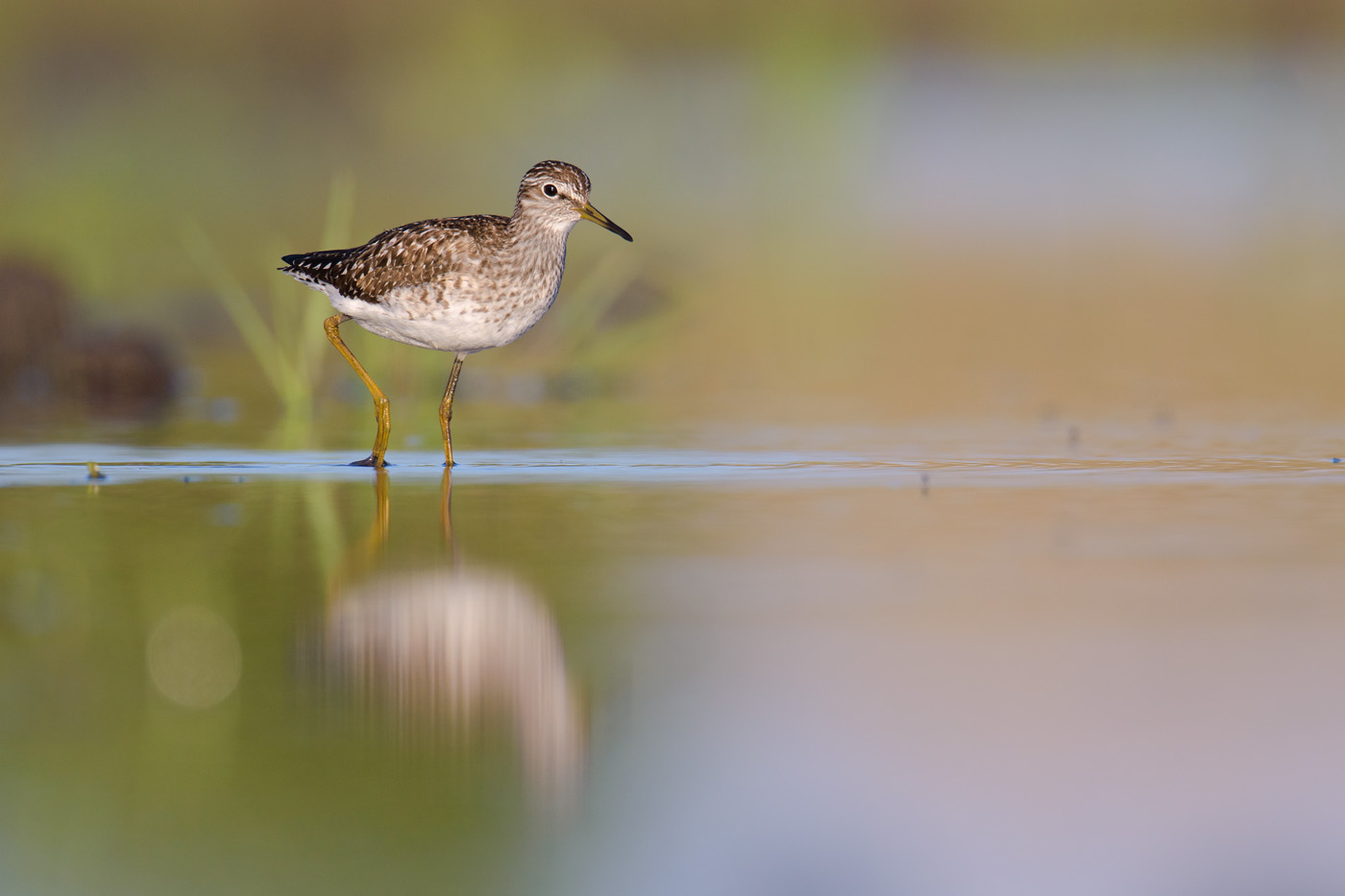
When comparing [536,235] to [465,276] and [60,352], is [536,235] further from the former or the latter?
[60,352]

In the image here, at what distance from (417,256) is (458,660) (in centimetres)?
488

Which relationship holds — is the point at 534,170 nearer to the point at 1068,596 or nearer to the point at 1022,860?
the point at 1068,596

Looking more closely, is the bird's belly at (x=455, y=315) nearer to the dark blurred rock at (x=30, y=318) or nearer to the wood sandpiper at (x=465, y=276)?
the wood sandpiper at (x=465, y=276)

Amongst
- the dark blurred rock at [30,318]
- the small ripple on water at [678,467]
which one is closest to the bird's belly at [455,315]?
the small ripple on water at [678,467]

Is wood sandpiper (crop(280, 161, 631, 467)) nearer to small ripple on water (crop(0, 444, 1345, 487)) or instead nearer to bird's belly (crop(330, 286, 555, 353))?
bird's belly (crop(330, 286, 555, 353))

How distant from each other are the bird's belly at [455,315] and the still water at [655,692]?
5.93 feet

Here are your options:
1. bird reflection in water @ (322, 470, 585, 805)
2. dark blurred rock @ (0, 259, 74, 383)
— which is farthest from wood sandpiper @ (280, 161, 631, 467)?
dark blurred rock @ (0, 259, 74, 383)

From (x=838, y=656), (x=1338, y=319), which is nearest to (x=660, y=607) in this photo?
(x=838, y=656)

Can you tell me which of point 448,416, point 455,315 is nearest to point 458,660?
point 455,315

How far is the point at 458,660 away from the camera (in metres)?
4.14

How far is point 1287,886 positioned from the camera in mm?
2730

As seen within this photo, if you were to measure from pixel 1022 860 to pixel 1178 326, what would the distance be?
1407 centimetres

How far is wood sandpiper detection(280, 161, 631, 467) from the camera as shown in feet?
28.1

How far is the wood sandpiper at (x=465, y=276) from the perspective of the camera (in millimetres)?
8555
